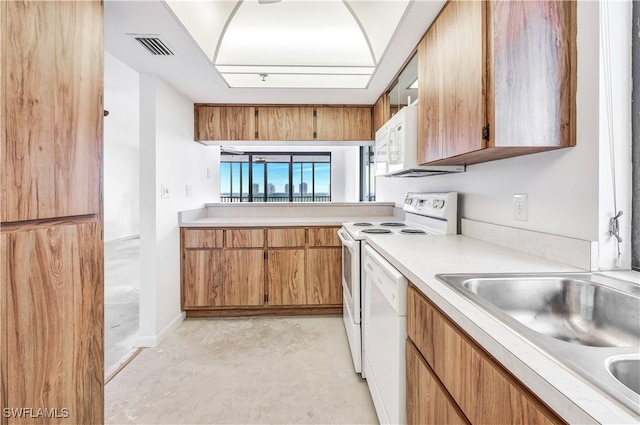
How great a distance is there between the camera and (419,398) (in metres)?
0.99

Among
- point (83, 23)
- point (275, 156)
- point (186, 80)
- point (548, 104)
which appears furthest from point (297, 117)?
point (275, 156)

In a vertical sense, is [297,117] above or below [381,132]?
above

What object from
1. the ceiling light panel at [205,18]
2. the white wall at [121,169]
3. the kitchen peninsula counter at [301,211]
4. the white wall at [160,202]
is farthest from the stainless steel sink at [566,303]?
the white wall at [121,169]

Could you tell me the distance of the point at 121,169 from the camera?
6.58 meters

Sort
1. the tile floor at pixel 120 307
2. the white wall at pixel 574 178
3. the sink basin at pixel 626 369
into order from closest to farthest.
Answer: the sink basin at pixel 626 369
the white wall at pixel 574 178
the tile floor at pixel 120 307

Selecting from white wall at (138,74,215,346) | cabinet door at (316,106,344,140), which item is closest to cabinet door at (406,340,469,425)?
white wall at (138,74,215,346)

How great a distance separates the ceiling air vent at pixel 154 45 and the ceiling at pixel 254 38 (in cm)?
3

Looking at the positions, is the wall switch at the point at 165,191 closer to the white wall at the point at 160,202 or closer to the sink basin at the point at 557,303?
the white wall at the point at 160,202

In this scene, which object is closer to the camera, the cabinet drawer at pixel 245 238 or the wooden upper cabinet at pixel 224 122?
the cabinet drawer at pixel 245 238

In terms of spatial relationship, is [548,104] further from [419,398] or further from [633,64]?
[419,398]

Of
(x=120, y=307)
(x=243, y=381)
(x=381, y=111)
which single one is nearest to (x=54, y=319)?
(x=243, y=381)

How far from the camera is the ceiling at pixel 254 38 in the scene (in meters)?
1.60

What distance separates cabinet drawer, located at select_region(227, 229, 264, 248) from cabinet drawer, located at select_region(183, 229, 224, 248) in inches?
3.1

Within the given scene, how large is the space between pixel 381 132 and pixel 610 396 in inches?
84.6
